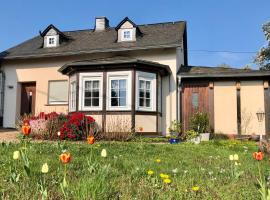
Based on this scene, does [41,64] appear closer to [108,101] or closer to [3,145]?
[108,101]

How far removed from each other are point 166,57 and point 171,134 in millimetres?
3691

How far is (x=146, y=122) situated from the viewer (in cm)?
1424

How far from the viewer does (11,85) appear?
59.4ft

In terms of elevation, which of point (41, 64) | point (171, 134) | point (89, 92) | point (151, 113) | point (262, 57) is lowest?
point (171, 134)

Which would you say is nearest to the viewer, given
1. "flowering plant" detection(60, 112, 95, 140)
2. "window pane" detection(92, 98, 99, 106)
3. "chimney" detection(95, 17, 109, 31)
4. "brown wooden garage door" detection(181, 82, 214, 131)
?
"flowering plant" detection(60, 112, 95, 140)

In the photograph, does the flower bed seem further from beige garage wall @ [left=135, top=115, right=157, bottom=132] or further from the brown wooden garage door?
the brown wooden garage door

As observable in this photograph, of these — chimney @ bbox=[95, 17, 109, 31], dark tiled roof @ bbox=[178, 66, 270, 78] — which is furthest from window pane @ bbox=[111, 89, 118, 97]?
chimney @ bbox=[95, 17, 109, 31]

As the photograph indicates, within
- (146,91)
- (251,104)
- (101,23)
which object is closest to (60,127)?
(146,91)

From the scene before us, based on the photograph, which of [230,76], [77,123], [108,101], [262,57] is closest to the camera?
[77,123]

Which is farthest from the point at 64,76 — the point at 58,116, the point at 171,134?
the point at 171,134

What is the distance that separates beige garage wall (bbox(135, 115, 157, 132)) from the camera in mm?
13898

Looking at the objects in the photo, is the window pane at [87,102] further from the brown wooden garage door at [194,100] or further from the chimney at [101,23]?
the chimney at [101,23]

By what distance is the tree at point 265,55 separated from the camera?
31344mm

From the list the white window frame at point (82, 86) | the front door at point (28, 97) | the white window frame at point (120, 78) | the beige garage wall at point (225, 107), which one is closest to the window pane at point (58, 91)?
the front door at point (28, 97)
